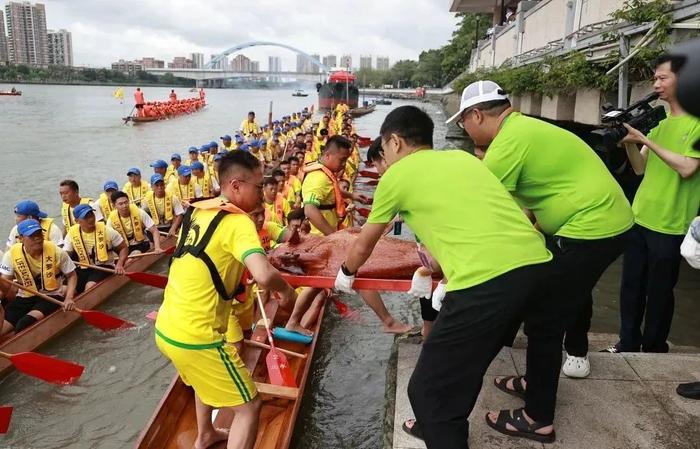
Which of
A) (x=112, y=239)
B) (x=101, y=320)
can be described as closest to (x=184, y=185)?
(x=112, y=239)

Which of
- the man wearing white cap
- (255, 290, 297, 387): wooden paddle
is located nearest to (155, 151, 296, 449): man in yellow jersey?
(255, 290, 297, 387): wooden paddle

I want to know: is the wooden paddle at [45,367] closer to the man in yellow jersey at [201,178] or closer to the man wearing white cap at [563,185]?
the man wearing white cap at [563,185]

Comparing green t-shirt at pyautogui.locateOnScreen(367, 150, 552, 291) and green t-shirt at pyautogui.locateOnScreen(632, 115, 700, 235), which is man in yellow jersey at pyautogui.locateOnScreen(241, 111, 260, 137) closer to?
green t-shirt at pyautogui.locateOnScreen(632, 115, 700, 235)

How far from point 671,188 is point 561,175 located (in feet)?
4.42

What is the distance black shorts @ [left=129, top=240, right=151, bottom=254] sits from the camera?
8.95m

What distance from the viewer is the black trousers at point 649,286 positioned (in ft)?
12.3

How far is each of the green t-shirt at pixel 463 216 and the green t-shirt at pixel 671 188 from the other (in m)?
1.85

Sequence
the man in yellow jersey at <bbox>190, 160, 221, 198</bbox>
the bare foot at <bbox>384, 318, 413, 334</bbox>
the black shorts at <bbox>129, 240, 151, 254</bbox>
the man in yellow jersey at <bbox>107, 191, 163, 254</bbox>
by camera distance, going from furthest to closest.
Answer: the man in yellow jersey at <bbox>190, 160, 221, 198</bbox> < the black shorts at <bbox>129, 240, 151, 254</bbox> < the man in yellow jersey at <bbox>107, 191, 163, 254</bbox> < the bare foot at <bbox>384, 318, 413, 334</bbox>

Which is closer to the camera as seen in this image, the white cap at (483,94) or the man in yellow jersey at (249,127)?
the white cap at (483,94)

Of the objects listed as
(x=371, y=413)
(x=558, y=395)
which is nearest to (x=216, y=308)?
(x=558, y=395)

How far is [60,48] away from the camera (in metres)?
156

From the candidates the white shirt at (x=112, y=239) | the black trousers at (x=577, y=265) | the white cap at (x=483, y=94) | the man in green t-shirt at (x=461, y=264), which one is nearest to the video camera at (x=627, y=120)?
the black trousers at (x=577, y=265)

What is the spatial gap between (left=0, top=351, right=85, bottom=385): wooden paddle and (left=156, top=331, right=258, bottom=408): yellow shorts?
328 centimetres

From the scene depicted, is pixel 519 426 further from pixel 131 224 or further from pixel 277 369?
pixel 131 224
